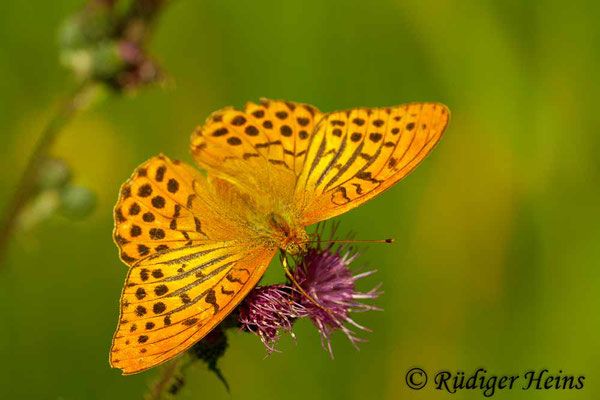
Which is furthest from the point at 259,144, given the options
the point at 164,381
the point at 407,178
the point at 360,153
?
the point at 407,178

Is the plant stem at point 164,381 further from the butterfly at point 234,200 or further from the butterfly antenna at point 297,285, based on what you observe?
the butterfly antenna at point 297,285

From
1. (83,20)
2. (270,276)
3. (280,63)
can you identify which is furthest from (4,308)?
(280,63)

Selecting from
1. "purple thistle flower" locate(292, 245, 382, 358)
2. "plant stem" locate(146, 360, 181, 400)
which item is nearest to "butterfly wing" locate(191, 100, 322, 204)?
"purple thistle flower" locate(292, 245, 382, 358)

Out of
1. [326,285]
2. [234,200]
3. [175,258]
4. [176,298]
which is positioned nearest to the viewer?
[176,298]

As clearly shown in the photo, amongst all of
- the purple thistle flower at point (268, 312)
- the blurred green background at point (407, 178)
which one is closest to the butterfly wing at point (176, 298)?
the purple thistle flower at point (268, 312)

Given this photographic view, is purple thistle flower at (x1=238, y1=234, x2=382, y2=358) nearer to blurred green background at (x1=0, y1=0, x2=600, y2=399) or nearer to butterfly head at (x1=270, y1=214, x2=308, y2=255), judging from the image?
butterfly head at (x1=270, y1=214, x2=308, y2=255)

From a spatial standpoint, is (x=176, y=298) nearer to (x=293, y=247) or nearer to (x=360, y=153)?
(x=293, y=247)
